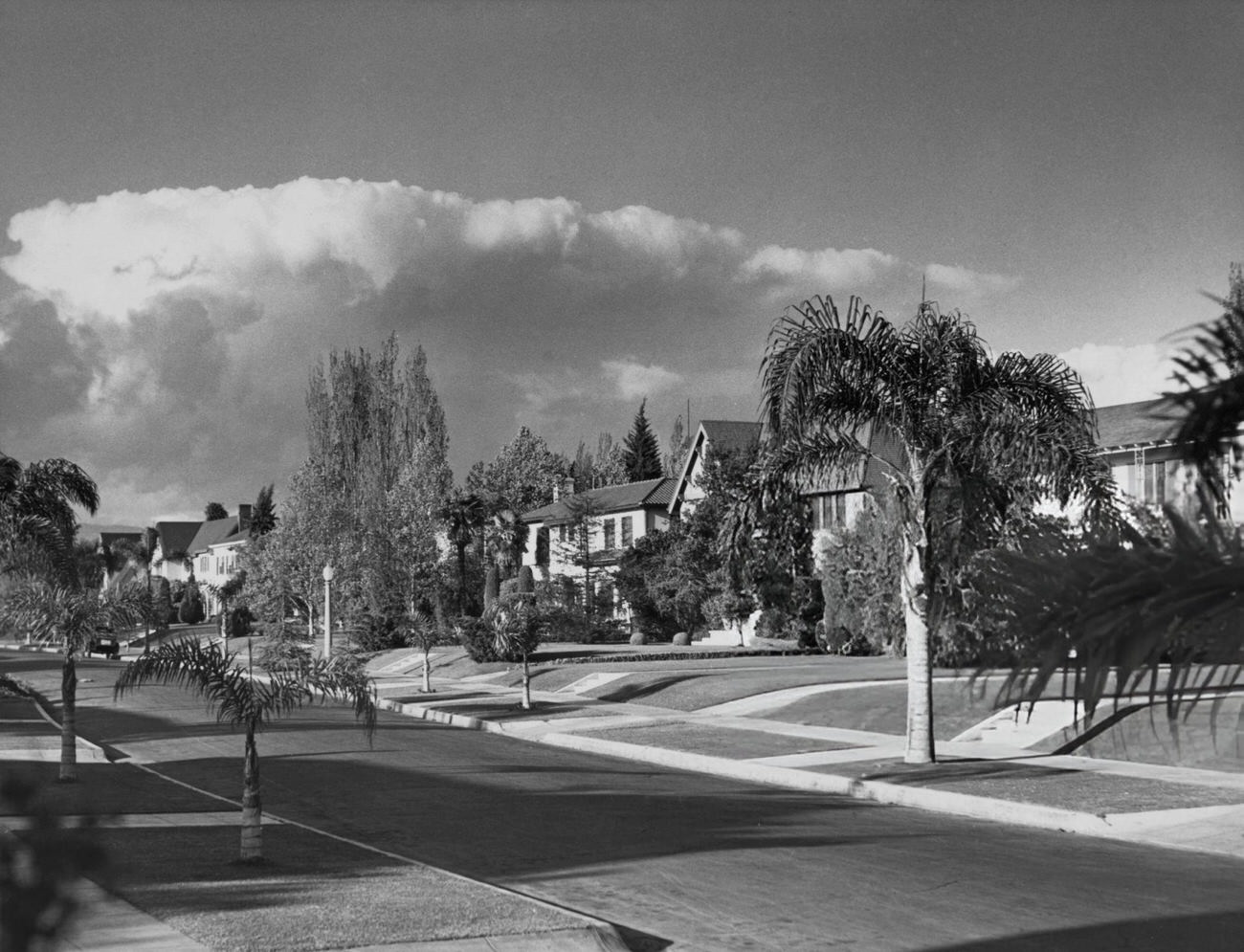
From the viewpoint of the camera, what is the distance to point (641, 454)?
11912 centimetres

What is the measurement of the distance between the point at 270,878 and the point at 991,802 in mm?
8884

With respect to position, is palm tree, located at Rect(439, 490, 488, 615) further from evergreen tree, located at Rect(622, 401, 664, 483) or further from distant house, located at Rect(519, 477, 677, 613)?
evergreen tree, located at Rect(622, 401, 664, 483)

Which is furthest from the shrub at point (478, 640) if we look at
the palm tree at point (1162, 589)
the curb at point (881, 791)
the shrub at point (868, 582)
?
the palm tree at point (1162, 589)

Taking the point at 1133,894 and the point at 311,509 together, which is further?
the point at 311,509

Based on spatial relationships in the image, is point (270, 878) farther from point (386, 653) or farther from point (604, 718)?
point (386, 653)

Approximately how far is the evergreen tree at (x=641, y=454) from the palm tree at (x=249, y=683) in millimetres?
100241

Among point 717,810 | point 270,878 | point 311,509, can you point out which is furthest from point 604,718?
point 311,509

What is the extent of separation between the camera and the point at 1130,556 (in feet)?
6.37

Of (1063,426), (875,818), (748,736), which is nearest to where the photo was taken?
(875,818)

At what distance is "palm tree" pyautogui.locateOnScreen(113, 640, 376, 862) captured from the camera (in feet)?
40.8

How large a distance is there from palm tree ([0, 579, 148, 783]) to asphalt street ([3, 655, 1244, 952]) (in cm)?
205

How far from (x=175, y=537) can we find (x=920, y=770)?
136 meters

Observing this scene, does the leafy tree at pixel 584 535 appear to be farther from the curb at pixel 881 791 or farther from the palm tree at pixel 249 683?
the palm tree at pixel 249 683

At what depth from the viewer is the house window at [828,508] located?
5359cm
